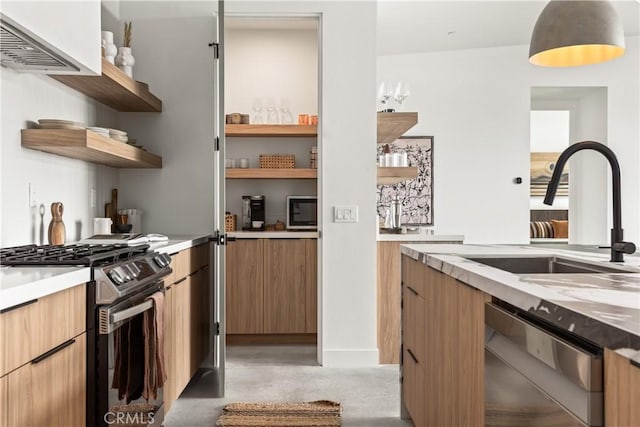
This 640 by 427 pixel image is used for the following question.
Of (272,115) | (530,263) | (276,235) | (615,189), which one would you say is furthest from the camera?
(272,115)

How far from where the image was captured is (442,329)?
1.89m

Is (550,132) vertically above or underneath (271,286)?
above

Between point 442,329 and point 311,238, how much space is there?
9.02ft

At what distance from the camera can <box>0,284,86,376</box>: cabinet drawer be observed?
1.24m

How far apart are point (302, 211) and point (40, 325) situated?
3.62 metres

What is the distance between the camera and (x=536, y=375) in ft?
3.53

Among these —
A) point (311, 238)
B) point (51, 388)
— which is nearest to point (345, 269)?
point (311, 238)

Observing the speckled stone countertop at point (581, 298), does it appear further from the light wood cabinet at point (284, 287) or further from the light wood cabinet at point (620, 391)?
the light wood cabinet at point (284, 287)

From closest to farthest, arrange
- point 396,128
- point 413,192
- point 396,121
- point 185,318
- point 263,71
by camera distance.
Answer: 1. point 185,318
2. point 396,121
3. point 396,128
4. point 263,71
5. point 413,192

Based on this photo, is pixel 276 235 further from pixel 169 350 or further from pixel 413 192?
pixel 413 192

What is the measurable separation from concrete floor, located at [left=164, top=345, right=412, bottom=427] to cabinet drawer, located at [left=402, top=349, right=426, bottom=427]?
0.23m

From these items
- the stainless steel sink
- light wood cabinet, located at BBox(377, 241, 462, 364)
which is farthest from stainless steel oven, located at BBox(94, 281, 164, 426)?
light wood cabinet, located at BBox(377, 241, 462, 364)

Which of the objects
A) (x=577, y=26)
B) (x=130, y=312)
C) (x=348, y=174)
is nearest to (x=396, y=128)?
(x=348, y=174)

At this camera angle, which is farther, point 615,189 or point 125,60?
point 125,60
